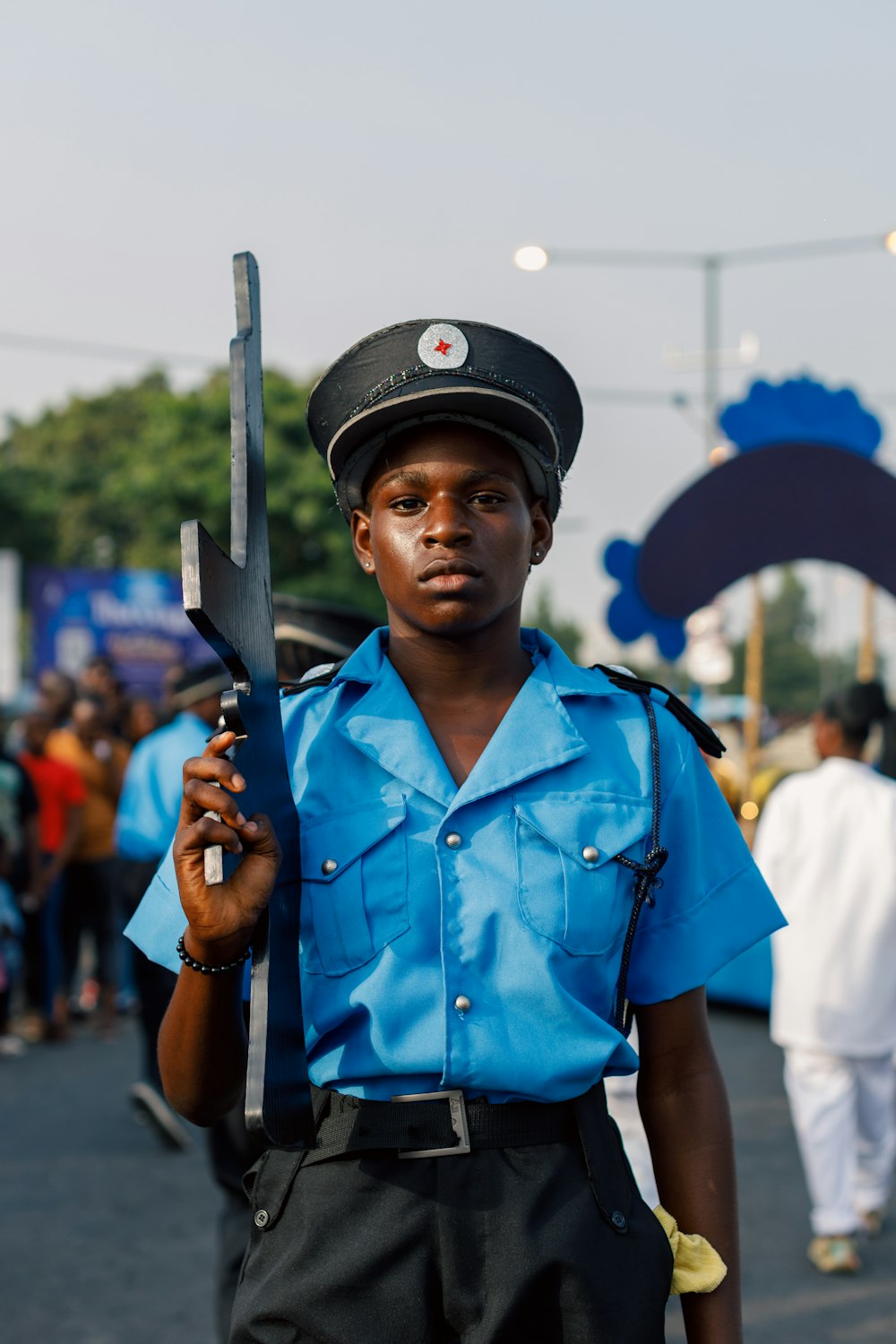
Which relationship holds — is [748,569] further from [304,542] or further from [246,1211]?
[304,542]

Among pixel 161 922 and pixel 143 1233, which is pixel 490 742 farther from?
pixel 143 1233

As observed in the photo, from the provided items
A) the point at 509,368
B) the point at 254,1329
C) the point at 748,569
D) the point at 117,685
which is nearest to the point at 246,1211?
the point at 254,1329

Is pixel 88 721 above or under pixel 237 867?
under

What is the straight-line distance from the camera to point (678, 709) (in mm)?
2059

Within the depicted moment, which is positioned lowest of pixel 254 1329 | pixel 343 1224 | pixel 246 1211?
pixel 246 1211

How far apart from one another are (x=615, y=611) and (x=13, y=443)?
48758 millimetres

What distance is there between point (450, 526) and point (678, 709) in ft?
1.41

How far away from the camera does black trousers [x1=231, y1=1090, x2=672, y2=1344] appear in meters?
1.71

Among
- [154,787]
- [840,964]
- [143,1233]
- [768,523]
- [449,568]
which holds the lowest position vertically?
[143,1233]

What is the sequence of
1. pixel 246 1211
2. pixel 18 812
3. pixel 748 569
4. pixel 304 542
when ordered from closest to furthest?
1. pixel 246 1211
2. pixel 748 569
3. pixel 18 812
4. pixel 304 542

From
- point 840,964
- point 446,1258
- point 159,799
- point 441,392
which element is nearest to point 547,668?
point 441,392

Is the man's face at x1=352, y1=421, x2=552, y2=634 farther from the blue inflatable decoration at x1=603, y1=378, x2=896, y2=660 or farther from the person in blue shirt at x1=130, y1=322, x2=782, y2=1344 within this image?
the blue inflatable decoration at x1=603, y1=378, x2=896, y2=660

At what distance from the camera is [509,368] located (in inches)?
75.2

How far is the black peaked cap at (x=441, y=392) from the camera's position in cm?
188
